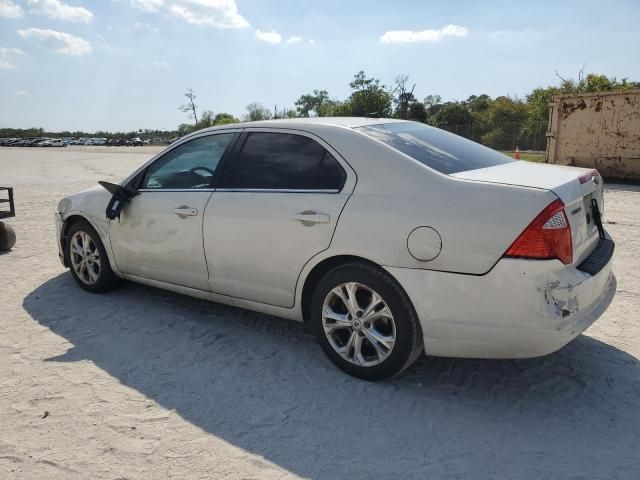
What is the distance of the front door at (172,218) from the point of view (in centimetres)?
404

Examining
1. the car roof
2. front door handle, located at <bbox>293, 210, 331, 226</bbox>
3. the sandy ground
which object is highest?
the car roof

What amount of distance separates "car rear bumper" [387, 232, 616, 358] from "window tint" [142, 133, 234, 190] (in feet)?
5.98

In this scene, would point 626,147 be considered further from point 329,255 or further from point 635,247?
point 329,255

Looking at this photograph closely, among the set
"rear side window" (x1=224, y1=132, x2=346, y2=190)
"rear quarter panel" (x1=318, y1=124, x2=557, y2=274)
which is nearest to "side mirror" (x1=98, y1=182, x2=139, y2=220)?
"rear side window" (x1=224, y1=132, x2=346, y2=190)

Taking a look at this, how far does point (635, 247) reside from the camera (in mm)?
6605

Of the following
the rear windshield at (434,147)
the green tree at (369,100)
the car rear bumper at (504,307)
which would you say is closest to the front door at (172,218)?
the rear windshield at (434,147)

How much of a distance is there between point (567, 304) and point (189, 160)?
3.05 meters

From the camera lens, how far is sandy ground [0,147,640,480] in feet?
8.34

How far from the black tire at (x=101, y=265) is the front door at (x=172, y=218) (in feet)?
0.71

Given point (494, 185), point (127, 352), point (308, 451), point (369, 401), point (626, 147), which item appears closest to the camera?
point (308, 451)

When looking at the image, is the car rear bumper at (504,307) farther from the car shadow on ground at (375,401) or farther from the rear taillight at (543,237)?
the car shadow on ground at (375,401)

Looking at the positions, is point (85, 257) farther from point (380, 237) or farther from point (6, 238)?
point (380, 237)

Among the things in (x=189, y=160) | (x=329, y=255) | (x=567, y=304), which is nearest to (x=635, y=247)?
(x=567, y=304)

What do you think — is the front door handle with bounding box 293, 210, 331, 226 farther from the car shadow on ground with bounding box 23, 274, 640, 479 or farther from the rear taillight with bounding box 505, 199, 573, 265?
the rear taillight with bounding box 505, 199, 573, 265
